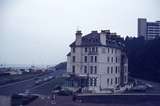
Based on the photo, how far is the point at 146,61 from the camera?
31688mm

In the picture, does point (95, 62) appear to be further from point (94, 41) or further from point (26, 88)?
point (26, 88)

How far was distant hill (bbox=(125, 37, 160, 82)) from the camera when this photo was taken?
30.8 m

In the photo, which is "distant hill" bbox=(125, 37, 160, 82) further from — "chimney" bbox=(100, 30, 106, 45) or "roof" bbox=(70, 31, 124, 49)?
"chimney" bbox=(100, 30, 106, 45)

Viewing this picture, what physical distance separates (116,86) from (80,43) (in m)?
4.03

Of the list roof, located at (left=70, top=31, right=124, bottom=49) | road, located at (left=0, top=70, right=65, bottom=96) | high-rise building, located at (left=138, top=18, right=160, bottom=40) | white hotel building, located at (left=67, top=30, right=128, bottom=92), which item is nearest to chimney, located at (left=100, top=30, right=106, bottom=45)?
white hotel building, located at (left=67, top=30, right=128, bottom=92)

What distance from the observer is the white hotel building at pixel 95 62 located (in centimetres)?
A: 2606

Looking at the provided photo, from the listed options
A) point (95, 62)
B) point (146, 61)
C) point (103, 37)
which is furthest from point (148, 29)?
point (95, 62)

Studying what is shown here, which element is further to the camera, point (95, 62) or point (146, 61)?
point (146, 61)

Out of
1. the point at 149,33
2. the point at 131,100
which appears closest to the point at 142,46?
the point at 131,100

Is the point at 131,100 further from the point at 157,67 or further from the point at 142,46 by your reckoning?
the point at 142,46

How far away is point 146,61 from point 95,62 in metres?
6.51

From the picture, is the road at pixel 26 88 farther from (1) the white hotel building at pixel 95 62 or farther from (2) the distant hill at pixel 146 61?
(2) the distant hill at pixel 146 61

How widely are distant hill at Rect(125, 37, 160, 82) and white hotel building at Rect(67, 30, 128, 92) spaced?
3.05 metres

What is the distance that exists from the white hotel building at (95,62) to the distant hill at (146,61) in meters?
3.05
